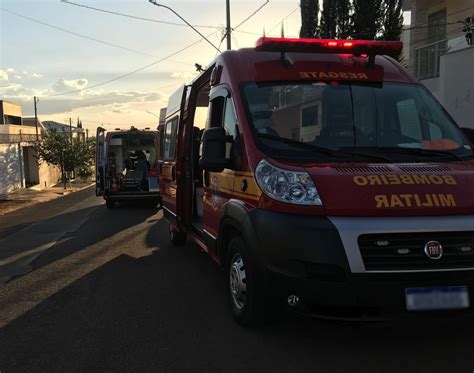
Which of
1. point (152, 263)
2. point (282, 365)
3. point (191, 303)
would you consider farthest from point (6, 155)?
point (282, 365)

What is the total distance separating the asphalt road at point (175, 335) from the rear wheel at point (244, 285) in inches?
6.7

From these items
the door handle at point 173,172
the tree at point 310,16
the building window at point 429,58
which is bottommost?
the door handle at point 173,172

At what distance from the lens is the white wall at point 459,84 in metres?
10.9

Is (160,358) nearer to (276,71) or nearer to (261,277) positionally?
(261,277)

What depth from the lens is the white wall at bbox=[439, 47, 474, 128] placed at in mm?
10938

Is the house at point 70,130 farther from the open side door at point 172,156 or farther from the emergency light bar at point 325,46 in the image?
the emergency light bar at point 325,46

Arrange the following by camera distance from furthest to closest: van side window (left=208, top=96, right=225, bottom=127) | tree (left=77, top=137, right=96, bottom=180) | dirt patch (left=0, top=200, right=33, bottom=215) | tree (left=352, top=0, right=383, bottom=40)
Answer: tree (left=77, top=137, right=96, bottom=180) < tree (left=352, top=0, right=383, bottom=40) < dirt patch (left=0, top=200, right=33, bottom=215) < van side window (left=208, top=96, right=225, bottom=127)

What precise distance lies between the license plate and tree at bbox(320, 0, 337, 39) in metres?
21.7

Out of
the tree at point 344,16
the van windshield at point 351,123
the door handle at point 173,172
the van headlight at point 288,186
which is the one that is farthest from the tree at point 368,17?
the van headlight at point 288,186

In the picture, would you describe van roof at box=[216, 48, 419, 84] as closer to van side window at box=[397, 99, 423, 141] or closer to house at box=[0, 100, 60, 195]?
van side window at box=[397, 99, 423, 141]

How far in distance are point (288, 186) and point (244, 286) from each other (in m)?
→ 1.03

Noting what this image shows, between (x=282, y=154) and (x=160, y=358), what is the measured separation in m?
1.86

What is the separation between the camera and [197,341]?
165 inches

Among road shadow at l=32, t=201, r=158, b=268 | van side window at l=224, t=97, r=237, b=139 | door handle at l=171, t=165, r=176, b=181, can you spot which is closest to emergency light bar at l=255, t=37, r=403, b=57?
van side window at l=224, t=97, r=237, b=139
